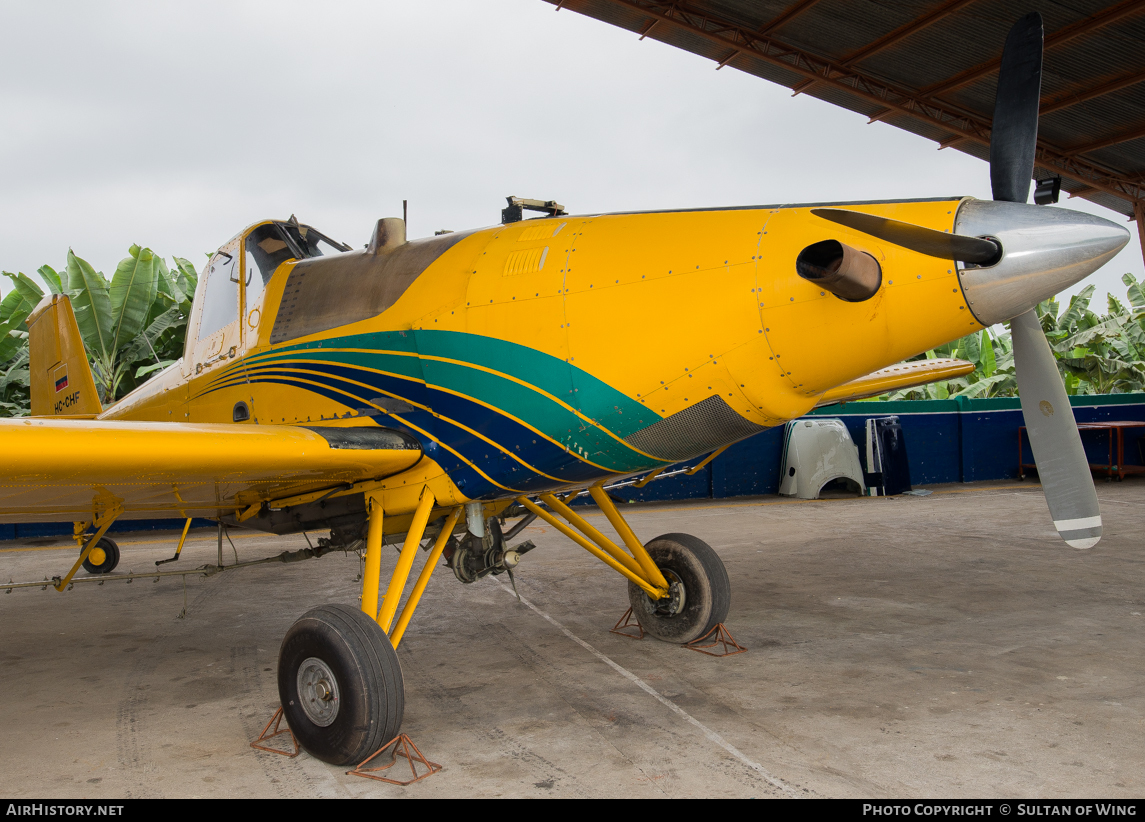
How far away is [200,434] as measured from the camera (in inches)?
139

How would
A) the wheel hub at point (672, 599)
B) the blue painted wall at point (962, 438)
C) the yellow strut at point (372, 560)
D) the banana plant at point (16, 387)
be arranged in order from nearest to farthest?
the yellow strut at point (372, 560) → the wheel hub at point (672, 599) → the banana plant at point (16, 387) → the blue painted wall at point (962, 438)

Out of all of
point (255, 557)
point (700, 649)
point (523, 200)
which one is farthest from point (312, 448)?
point (255, 557)

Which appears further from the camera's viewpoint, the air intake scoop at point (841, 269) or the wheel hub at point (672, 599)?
the wheel hub at point (672, 599)

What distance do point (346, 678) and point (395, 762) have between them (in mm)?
469

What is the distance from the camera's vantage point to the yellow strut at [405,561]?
12.7ft

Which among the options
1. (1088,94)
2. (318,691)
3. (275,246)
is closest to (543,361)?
(318,691)

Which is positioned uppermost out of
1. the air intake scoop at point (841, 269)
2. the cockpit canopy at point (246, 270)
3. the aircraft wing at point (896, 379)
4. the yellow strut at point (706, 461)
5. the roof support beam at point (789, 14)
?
the roof support beam at point (789, 14)

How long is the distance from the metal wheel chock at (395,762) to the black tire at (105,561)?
685 cm

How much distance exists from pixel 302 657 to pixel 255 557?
658 cm

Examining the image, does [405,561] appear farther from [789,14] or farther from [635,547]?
[789,14]

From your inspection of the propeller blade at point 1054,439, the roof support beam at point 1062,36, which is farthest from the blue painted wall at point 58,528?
the roof support beam at point 1062,36

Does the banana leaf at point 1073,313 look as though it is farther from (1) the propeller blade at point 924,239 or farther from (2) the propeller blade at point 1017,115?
(1) the propeller blade at point 924,239

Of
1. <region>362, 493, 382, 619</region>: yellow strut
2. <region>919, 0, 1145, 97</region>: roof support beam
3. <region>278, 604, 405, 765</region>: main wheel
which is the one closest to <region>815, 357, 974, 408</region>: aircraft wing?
<region>362, 493, 382, 619</region>: yellow strut

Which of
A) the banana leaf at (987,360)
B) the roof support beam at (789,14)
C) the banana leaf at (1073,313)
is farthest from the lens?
the banana leaf at (1073,313)
